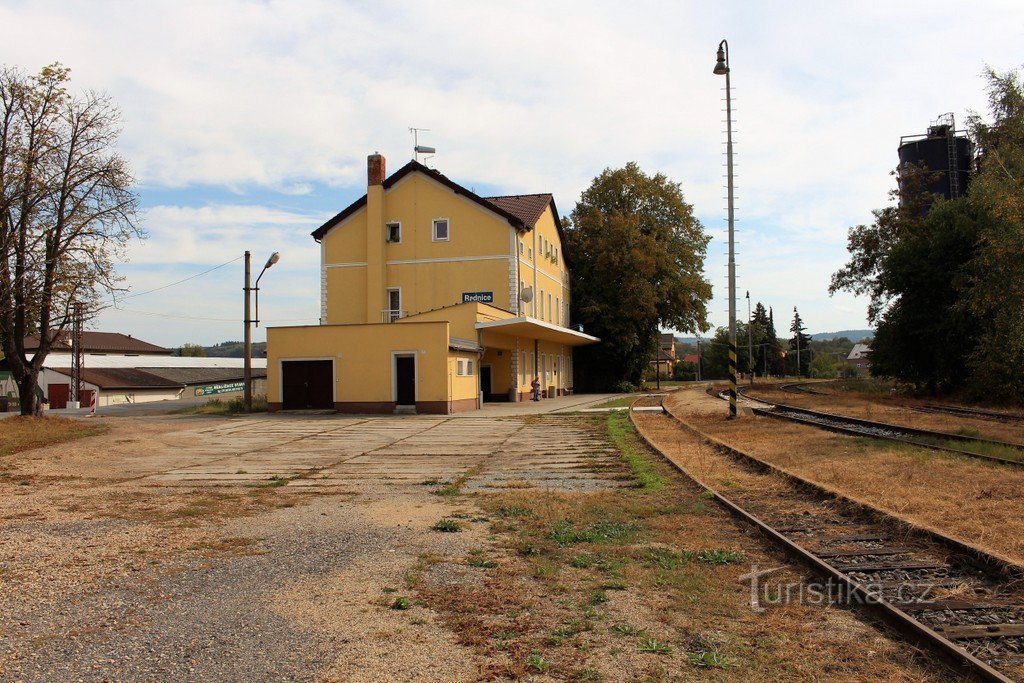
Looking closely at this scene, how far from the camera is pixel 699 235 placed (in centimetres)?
5594

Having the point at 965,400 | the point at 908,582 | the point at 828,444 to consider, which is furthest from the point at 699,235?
the point at 908,582

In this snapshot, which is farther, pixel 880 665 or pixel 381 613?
pixel 381 613

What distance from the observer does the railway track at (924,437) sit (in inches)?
474

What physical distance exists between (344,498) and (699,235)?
1949 inches

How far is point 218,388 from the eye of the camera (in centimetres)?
6938

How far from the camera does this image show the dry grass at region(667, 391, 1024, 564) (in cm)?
713

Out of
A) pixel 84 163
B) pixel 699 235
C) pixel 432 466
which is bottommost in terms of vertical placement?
pixel 432 466

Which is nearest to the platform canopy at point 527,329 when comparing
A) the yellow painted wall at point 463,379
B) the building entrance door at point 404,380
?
the yellow painted wall at point 463,379

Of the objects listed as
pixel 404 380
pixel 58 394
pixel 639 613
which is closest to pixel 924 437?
pixel 639 613

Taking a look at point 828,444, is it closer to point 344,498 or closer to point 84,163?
point 344,498

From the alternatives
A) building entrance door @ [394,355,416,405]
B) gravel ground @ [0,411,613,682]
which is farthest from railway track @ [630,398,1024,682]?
building entrance door @ [394,355,416,405]

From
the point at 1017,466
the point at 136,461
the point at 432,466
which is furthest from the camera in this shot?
the point at 136,461

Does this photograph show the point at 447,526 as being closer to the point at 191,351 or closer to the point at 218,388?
the point at 218,388

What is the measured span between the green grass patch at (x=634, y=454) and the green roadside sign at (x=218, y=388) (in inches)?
2061
